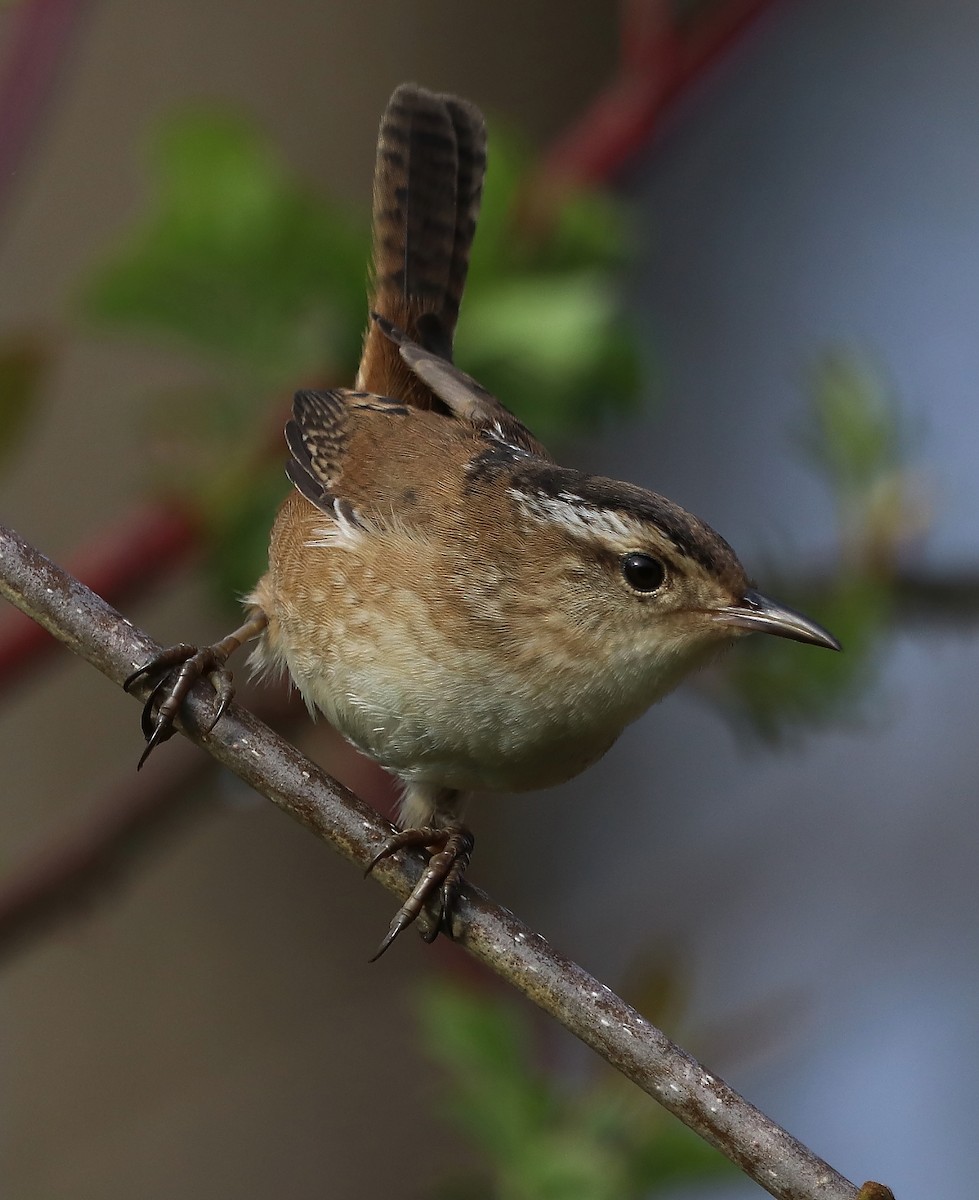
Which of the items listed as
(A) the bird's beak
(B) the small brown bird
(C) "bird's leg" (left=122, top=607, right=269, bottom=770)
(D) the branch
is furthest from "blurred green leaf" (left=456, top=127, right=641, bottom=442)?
(D) the branch

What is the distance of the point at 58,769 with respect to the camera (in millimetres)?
3861

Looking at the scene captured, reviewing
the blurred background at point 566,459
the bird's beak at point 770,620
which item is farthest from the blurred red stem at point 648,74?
the bird's beak at point 770,620

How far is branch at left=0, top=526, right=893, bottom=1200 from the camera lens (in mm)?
1719

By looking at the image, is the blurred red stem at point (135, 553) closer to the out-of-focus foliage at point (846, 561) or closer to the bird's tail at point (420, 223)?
the bird's tail at point (420, 223)

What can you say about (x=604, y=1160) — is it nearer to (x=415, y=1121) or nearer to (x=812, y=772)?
(x=415, y=1121)

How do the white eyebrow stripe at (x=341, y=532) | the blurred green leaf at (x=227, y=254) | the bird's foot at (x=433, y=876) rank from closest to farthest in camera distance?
the bird's foot at (x=433, y=876)
the blurred green leaf at (x=227, y=254)
the white eyebrow stripe at (x=341, y=532)

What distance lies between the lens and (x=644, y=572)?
2.32 meters

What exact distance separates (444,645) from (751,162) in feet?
13.7

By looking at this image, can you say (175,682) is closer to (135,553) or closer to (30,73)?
(135,553)

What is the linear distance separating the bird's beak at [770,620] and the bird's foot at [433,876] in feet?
1.76

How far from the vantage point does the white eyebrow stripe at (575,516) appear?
2.35 meters

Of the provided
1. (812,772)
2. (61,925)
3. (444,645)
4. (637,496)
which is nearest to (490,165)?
(637,496)

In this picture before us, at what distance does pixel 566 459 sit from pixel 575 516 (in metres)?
2.41

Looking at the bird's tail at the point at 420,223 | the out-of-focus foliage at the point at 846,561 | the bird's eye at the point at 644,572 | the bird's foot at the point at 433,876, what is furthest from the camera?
the bird's tail at the point at 420,223
